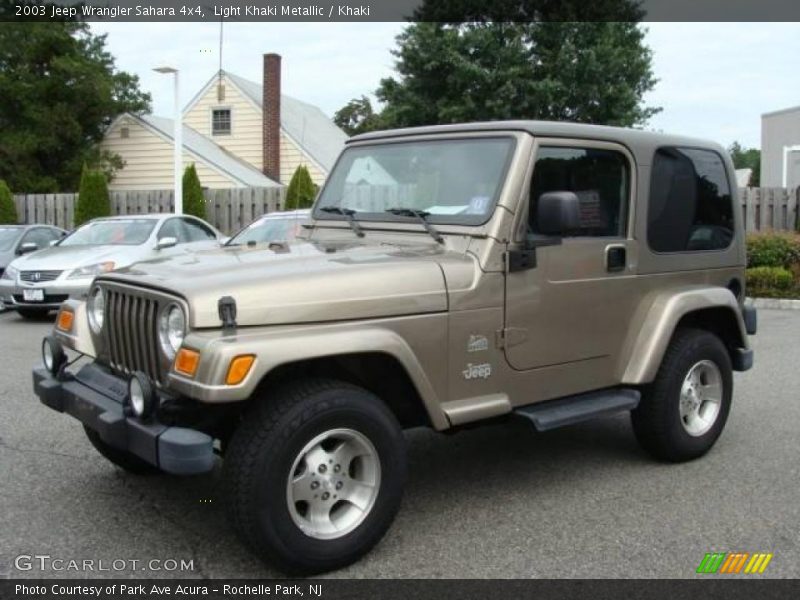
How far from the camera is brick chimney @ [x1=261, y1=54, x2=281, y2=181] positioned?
28016mm

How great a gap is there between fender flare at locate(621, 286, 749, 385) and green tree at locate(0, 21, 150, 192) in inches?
1036

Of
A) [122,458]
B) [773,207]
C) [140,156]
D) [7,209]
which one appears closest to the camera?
[122,458]

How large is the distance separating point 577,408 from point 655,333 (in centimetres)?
72

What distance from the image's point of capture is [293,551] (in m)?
3.38

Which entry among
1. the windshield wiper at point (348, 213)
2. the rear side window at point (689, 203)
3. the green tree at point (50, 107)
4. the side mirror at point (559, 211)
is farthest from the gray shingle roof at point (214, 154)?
the side mirror at point (559, 211)

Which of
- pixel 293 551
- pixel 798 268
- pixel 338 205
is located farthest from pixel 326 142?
pixel 293 551

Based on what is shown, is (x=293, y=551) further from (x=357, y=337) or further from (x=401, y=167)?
(x=401, y=167)

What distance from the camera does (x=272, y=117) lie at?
28453 mm

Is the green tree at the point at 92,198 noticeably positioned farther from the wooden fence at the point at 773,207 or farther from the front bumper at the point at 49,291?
the wooden fence at the point at 773,207

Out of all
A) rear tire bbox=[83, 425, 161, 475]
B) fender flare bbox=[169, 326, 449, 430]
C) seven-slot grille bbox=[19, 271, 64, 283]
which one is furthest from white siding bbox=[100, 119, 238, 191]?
fender flare bbox=[169, 326, 449, 430]

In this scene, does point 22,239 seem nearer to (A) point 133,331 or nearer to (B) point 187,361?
(A) point 133,331

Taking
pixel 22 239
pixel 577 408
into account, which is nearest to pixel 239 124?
pixel 22 239

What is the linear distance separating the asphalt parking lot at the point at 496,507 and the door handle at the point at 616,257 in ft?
4.07

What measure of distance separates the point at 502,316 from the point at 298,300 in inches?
43.4
